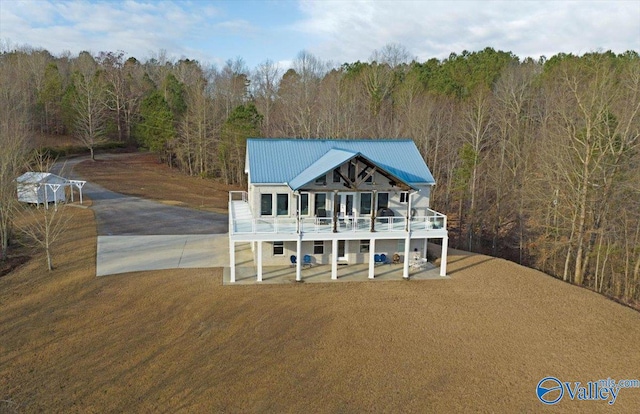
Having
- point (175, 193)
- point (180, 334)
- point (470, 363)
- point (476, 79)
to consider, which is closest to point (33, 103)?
point (175, 193)

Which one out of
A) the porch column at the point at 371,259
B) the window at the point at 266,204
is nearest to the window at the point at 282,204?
the window at the point at 266,204

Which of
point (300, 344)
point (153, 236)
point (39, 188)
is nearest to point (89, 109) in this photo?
point (39, 188)

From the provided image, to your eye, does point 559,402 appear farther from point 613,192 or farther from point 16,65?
point 16,65

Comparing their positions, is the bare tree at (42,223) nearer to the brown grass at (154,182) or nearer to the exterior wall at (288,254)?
the brown grass at (154,182)

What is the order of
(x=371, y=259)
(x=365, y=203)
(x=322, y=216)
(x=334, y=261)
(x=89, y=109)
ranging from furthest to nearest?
(x=89, y=109)
(x=365, y=203)
(x=322, y=216)
(x=371, y=259)
(x=334, y=261)

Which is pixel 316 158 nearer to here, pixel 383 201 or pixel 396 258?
pixel 383 201
